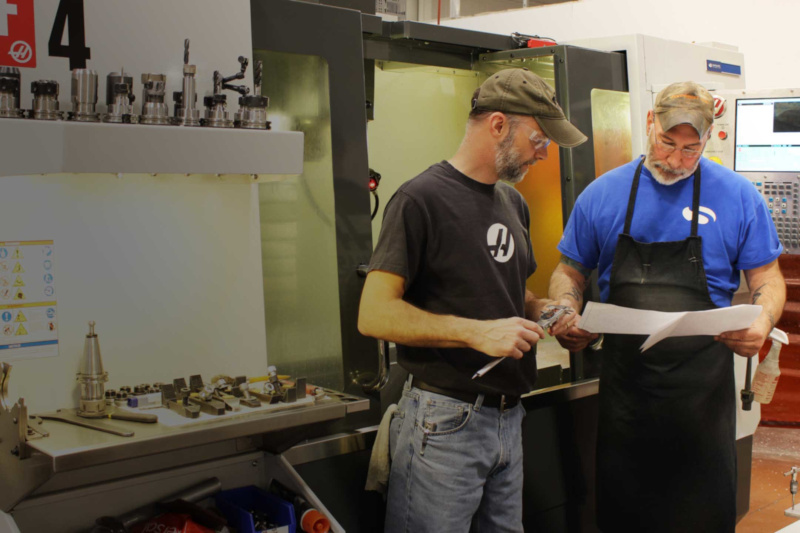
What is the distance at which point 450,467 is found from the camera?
1.98 meters

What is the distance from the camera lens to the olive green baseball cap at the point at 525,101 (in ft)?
6.72

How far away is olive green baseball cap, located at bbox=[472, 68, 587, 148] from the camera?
2049 millimetres

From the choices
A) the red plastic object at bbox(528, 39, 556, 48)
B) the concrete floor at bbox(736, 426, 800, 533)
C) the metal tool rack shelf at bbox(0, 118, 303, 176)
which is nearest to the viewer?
the metal tool rack shelf at bbox(0, 118, 303, 176)

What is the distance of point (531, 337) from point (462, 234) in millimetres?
308

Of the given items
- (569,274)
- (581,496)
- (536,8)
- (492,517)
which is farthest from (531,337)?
(536,8)

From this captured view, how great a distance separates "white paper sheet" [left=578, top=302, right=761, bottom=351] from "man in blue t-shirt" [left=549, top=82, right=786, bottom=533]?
0.16 m

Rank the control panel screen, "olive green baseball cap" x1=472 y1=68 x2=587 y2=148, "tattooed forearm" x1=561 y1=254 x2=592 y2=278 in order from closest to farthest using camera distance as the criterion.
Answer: "olive green baseball cap" x1=472 y1=68 x2=587 y2=148
"tattooed forearm" x1=561 y1=254 x2=592 y2=278
the control panel screen

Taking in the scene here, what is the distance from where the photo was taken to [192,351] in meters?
2.29

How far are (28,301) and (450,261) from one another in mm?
1032

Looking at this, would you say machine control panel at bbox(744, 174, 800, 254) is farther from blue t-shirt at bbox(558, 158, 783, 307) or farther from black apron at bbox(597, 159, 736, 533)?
black apron at bbox(597, 159, 736, 533)

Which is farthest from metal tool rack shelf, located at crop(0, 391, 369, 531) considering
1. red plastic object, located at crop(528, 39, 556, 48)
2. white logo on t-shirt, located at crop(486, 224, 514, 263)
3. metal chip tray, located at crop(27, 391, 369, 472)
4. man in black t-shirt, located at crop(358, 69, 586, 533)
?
red plastic object, located at crop(528, 39, 556, 48)

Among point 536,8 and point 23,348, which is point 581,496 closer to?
point 23,348

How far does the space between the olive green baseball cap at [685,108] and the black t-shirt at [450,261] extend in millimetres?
663

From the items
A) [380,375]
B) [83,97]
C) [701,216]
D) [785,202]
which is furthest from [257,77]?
[785,202]
